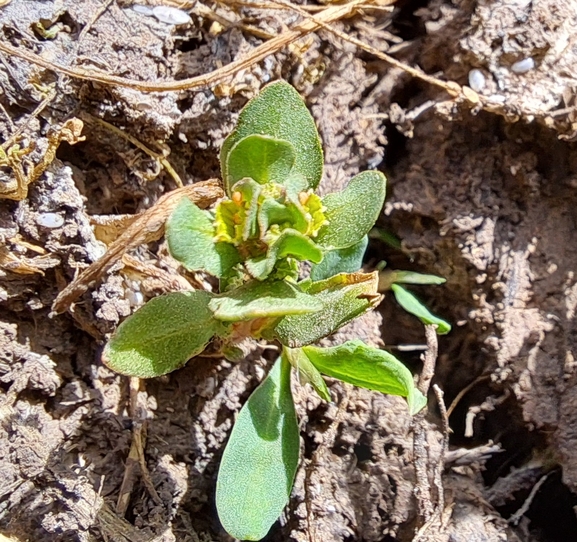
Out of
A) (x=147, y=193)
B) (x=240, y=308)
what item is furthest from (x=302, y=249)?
(x=147, y=193)

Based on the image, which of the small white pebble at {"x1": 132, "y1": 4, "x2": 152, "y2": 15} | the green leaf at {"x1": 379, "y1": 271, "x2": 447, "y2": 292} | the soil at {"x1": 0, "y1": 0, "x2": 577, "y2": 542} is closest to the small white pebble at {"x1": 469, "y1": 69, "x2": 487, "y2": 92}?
the soil at {"x1": 0, "y1": 0, "x2": 577, "y2": 542}

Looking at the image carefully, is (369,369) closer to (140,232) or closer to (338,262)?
(338,262)

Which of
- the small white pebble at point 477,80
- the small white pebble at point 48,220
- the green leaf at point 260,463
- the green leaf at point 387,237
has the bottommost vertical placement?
the green leaf at point 260,463

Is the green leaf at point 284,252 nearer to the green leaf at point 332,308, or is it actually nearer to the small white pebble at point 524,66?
the green leaf at point 332,308

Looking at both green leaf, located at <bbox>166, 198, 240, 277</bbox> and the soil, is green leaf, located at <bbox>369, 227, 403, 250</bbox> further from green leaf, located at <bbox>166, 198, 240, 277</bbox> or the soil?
green leaf, located at <bbox>166, 198, 240, 277</bbox>

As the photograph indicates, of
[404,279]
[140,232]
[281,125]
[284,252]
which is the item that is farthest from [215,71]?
[404,279]

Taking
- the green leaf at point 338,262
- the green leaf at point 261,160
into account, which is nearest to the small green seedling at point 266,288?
the green leaf at point 261,160
